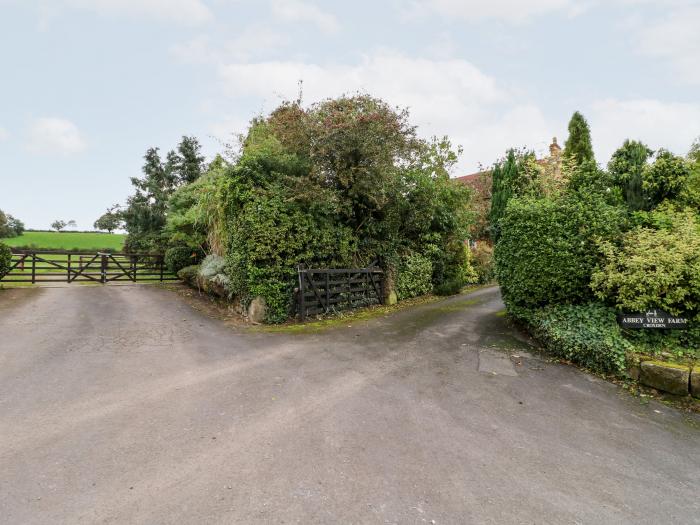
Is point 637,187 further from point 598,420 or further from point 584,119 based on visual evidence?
point 584,119

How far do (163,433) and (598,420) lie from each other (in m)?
5.02

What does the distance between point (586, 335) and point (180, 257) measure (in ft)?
49.5

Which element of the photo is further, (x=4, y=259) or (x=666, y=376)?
(x=4, y=259)

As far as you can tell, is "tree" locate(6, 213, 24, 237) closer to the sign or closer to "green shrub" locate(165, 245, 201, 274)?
"green shrub" locate(165, 245, 201, 274)

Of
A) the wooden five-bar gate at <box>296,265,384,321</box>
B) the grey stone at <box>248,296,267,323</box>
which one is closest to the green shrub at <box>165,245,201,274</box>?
the grey stone at <box>248,296,267,323</box>

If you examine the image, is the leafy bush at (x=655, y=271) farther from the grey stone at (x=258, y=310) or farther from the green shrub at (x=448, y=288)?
the green shrub at (x=448, y=288)

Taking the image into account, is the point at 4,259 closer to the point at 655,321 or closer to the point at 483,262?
the point at 655,321

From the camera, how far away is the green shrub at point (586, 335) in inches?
221

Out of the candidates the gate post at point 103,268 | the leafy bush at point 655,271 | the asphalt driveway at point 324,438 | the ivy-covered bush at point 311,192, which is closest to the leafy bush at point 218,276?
the ivy-covered bush at point 311,192

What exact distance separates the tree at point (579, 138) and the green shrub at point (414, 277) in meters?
6.67

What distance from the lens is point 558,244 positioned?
6.49 metres

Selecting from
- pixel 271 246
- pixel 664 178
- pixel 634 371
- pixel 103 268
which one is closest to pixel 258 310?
pixel 271 246

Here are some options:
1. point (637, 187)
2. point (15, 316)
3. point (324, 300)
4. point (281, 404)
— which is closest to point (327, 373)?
point (281, 404)

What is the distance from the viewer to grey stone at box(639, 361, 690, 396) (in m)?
4.86
